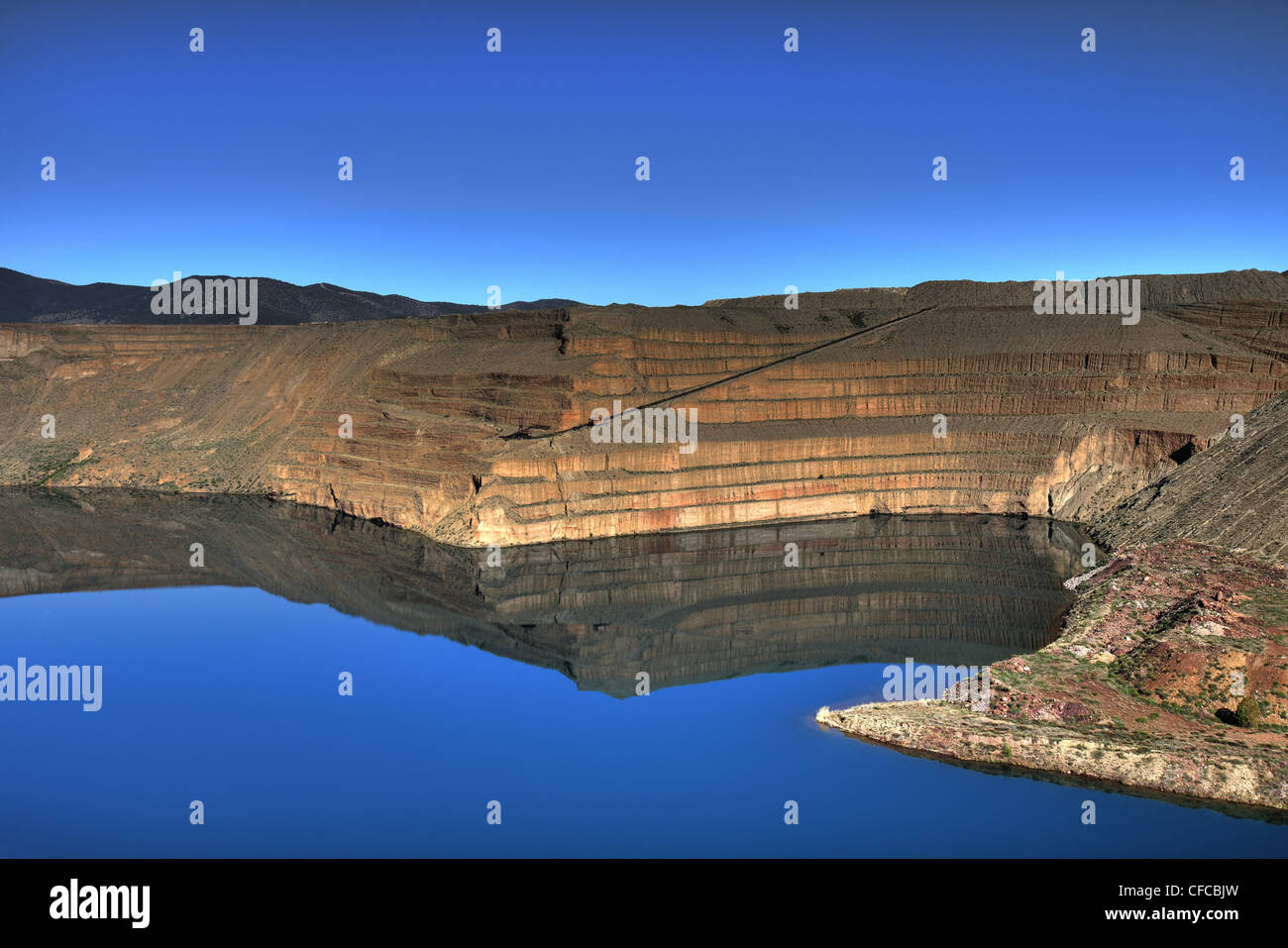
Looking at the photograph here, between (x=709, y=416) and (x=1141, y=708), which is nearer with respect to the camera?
(x=1141, y=708)

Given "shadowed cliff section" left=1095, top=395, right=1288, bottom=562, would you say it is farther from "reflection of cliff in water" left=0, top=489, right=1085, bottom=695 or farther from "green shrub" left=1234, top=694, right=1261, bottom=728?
"green shrub" left=1234, top=694, right=1261, bottom=728

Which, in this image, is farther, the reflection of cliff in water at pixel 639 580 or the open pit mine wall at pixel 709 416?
the open pit mine wall at pixel 709 416

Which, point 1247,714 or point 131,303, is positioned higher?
point 131,303

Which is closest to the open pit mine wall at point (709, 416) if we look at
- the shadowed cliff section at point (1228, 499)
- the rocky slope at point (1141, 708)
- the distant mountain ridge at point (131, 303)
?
the shadowed cliff section at point (1228, 499)

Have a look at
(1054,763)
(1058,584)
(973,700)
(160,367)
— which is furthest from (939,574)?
(160,367)

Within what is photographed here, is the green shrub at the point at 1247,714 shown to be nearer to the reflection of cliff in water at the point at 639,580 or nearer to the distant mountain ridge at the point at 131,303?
the reflection of cliff in water at the point at 639,580

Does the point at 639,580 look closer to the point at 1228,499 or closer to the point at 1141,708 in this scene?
the point at 1141,708

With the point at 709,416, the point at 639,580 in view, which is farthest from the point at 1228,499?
the point at 709,416
